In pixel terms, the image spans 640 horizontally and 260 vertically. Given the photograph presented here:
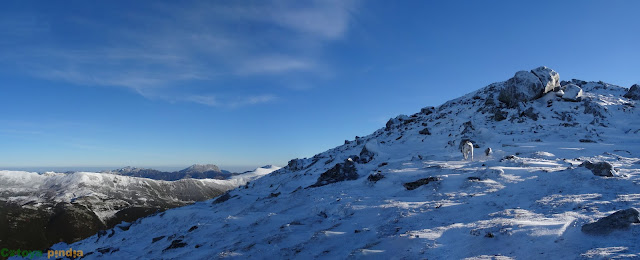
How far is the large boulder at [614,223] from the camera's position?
8.45 metres

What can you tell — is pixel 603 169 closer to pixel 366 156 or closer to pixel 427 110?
pixel 366 156

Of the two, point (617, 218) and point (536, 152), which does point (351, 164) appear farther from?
point (617, 218)

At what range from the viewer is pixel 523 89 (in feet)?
136

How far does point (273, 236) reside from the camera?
14.8 m

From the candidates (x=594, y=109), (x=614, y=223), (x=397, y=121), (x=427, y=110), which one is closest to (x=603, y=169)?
(x=614, y=223)

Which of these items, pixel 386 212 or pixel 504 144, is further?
pixel 504 144

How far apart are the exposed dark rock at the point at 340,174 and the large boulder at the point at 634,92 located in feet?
144

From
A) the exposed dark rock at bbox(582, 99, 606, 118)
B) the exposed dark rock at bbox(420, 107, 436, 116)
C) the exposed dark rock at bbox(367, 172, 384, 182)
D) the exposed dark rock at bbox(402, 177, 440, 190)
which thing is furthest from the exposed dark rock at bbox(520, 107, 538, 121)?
the exposed dark rock at bbox(367, 172, 384, 182)

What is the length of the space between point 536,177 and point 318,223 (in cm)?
A: 1167

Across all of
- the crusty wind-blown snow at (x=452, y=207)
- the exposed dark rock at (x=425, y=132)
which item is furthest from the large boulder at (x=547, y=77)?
the exposed dark rock at (x=425, y=132)

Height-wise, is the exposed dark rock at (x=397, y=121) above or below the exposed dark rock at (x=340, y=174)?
above

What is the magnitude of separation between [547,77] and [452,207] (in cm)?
3958

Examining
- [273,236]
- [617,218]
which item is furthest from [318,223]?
[617,218]

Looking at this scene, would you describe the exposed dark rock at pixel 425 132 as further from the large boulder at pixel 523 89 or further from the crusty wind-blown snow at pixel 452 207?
the large boulder at pixel 523 89
